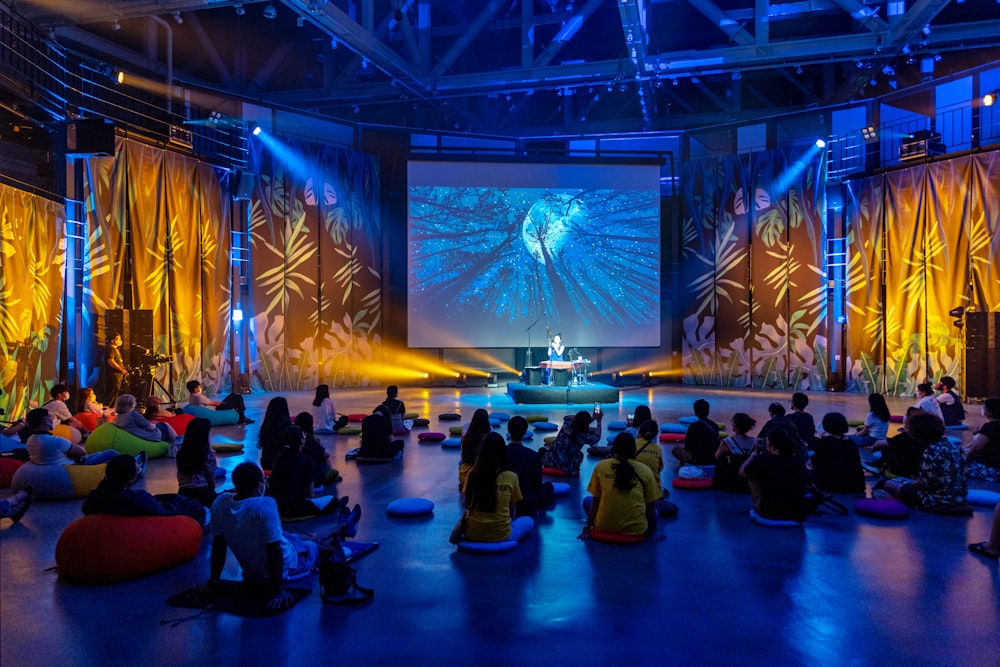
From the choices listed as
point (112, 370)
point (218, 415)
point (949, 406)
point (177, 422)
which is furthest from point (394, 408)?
point (949, 406)

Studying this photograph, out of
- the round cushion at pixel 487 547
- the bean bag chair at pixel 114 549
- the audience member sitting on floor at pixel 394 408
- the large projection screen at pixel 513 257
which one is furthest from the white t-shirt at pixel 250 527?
the large projection screen at pixel 513 257

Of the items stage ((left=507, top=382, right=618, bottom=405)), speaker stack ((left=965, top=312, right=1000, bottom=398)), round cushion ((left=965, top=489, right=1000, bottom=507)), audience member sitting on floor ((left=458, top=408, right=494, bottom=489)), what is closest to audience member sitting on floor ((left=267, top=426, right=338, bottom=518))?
audience member sitting on floor ((left=458, top=408, right=494, bottom=489))

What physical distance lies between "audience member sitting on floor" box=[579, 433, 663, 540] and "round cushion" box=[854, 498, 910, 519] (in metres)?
1.94

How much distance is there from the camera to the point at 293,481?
217 inches

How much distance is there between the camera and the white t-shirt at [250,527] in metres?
3.81

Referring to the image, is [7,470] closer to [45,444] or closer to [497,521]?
[45,444]

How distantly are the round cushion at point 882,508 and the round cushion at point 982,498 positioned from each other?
2.25ft

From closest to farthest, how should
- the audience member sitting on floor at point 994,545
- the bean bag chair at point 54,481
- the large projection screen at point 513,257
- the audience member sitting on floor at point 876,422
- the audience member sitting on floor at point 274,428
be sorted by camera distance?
the audience member sitting on floor at point 994,545 < the bean bag chair at point 54,481 < the audience member sitting on floor at point 274,428 < the audience member sitting on floor at point 876,422 < the large projection screen at point 513,257

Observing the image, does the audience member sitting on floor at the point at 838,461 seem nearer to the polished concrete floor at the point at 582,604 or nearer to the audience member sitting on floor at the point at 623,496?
the polished concrete floor at the point at 582,604

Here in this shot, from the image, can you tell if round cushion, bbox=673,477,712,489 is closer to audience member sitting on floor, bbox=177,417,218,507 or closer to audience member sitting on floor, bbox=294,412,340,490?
audience member sitting on floor, bbox=294,412,340,490

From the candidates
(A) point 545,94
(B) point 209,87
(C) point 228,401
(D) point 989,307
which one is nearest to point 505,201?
(A) point 545,94

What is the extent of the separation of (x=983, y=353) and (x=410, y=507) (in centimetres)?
1202

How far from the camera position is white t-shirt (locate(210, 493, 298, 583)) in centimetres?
381

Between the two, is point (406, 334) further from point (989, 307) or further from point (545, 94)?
point (989, 307)
